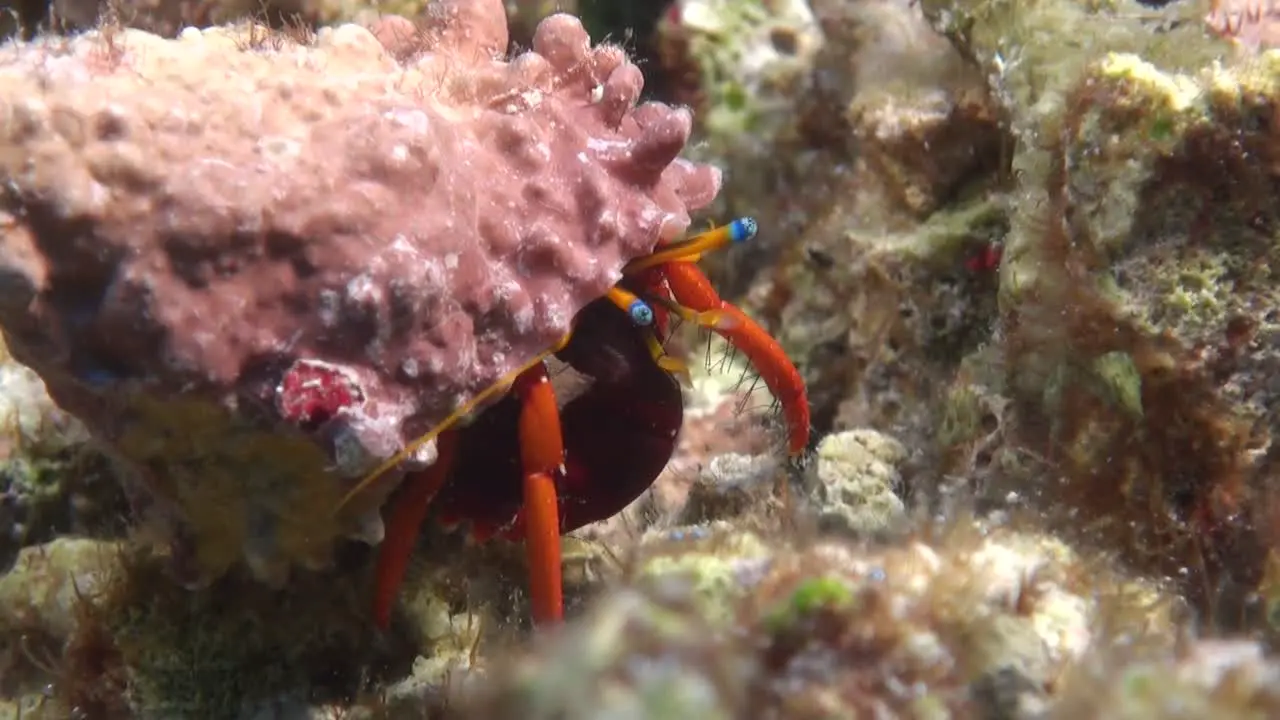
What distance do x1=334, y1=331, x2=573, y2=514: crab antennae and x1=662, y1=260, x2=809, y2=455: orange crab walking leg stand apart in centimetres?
58

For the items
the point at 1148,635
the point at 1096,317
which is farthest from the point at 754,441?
the point at 1148,635

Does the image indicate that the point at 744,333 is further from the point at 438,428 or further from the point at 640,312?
the point at 438,428

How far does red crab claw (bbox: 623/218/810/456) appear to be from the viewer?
268 centimetres

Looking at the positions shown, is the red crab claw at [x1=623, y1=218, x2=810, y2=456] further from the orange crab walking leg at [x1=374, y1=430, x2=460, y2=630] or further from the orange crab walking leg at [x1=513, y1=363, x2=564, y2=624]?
the orange crab walking leg at [x1=374, y1=430, x2=460, y2=630]

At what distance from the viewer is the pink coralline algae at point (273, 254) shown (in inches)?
78.4

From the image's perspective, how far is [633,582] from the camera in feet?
5.98

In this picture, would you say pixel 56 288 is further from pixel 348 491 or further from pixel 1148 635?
pixel 1148 635

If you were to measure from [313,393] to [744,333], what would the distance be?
1.28 meters

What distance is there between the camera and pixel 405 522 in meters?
2.59

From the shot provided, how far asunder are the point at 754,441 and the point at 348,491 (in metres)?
2.10

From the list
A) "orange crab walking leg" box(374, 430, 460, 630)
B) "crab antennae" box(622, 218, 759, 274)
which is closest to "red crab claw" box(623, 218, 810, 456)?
"crab antennae" box(622, 218, 759, 274)

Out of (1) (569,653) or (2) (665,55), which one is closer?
(1) (569,653)

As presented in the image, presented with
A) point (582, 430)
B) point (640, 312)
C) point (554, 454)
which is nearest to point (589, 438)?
point (582, 430)

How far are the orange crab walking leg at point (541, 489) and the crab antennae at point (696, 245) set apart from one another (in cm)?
44
